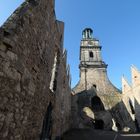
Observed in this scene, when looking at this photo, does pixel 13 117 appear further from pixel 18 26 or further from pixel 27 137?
pixel 18 26

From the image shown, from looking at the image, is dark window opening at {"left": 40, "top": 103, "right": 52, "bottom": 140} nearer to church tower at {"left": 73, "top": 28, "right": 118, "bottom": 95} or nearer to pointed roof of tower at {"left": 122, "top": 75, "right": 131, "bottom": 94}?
pointed roof of tower at {"left": 122, "top": 75, "right": 131, "bottom": 94}

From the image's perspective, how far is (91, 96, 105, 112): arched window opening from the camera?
72.4ft

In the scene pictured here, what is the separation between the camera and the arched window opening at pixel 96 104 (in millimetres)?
22073

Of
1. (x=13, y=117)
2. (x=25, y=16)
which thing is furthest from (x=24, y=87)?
(x=25, y=16)

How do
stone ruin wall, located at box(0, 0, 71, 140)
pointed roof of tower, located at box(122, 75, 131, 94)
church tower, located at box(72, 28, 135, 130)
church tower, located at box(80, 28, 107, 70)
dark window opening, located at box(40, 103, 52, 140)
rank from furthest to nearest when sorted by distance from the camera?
1. church tower, located at box(80, 28, 107, 70)
2. pointed roof of tower, located at box(122, 75, 131, 94)
3. church tower, located at box(72, 28, 135, 130)
4. dark window opening, located at box(40, 103, 52, 140)
5. stone ruin wall, located at box(0, 0, 71, 140)

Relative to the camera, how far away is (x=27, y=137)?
329 cm

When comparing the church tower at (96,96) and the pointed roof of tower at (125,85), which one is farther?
the pointed roof of tower at (125,85)

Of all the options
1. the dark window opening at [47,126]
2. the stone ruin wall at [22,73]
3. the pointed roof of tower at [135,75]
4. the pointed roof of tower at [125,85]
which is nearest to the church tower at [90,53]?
the pointed roof of tower at [125,85]

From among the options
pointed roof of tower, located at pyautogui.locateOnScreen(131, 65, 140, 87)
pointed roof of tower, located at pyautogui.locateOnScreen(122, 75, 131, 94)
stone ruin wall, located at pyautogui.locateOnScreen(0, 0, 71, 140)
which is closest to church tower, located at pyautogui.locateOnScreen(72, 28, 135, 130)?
pointed roof of tower, located at pyautogui.locateOnScreen(122, 75, 131, 94)

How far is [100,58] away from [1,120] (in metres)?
26.8

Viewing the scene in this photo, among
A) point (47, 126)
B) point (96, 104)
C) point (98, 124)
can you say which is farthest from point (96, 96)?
point (47, 126)

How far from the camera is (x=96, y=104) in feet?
74.8

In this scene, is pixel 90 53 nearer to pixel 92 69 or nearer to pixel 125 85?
pixel 92 69

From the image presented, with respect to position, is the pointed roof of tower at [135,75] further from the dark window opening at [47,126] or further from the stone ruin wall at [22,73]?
the stone ruin wall at [22,73]
